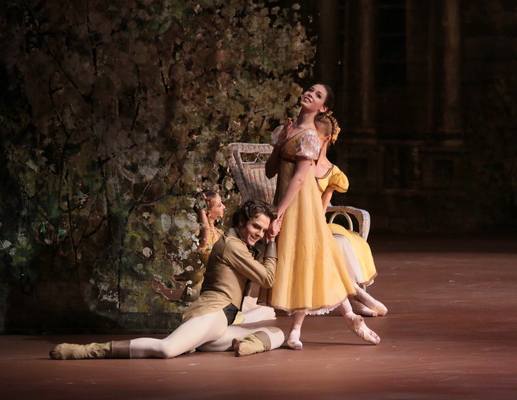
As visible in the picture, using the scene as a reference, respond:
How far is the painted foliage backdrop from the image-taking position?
31.4 feet

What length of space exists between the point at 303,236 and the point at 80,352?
1433 millimetres

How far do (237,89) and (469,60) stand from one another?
10.7 m

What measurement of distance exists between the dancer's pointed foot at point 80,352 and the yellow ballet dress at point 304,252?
995 mm

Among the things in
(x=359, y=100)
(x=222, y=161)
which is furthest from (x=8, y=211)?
(x=359, y=100)

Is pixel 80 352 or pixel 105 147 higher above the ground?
pixel 105 147

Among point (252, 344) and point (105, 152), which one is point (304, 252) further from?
point (105, 152)

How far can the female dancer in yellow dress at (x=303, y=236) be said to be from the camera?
8.68m

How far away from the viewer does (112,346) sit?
8.30 meters

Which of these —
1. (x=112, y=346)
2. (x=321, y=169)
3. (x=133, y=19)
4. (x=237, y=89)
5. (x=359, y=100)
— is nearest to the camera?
(x=112, y=346)

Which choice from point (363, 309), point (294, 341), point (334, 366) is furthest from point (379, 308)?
point (334, 366)

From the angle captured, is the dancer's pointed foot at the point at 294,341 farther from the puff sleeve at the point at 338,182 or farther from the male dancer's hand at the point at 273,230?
the puff sleeve at the point at 338,182

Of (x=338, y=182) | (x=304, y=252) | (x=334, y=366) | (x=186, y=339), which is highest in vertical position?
(x=338, y=182)

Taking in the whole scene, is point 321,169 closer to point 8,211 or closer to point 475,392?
point 8,211

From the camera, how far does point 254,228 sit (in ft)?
27.7
